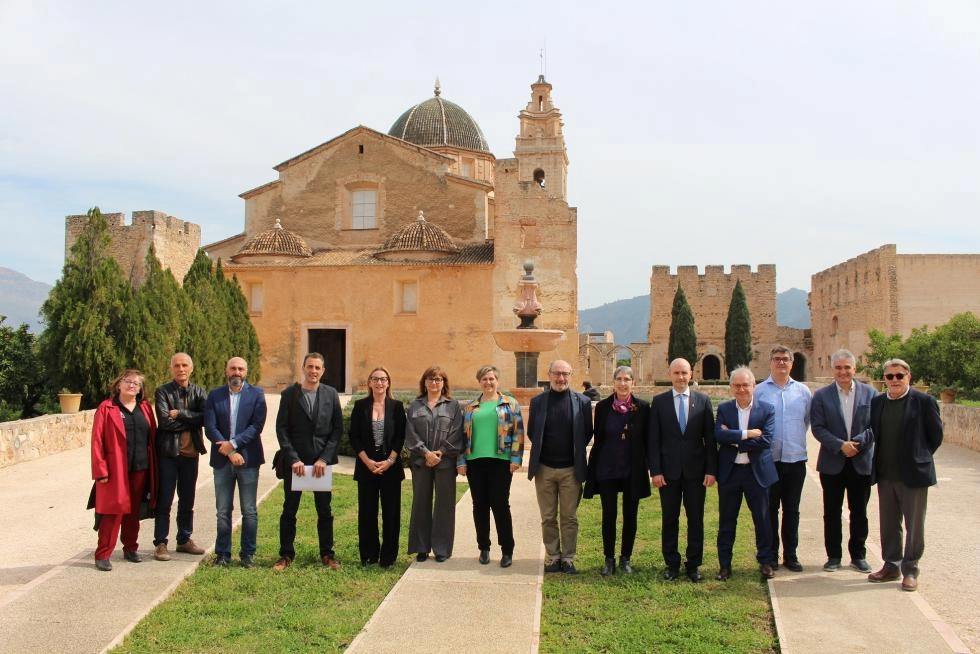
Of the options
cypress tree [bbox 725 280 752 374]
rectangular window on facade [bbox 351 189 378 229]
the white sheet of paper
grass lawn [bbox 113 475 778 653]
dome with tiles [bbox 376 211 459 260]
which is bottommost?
grass lawn [bbox 113 475 778 653]

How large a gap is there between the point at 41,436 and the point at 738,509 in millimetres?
11239

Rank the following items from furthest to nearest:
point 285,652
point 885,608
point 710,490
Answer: point 710,490 → point 885,608 → point 285,652

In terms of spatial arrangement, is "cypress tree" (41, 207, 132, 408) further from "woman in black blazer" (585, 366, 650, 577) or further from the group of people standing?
"woman in black blazer" (585, 366, 650, 577)

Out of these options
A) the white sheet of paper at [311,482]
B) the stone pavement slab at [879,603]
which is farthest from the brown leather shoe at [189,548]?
the stone pavement slab at [879,603]

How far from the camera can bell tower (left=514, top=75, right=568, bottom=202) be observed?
39.7 meters

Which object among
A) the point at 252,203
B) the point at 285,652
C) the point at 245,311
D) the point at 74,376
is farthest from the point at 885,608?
the point at 252,203

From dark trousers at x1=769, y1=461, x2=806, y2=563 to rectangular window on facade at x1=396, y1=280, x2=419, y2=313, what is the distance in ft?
67.3

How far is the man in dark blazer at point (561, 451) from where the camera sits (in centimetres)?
662

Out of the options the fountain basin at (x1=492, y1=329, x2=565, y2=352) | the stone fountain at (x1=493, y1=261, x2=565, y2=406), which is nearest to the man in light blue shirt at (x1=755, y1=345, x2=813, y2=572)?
the stone fountain at (x1=493, y1=261, x2=565, y2=406)

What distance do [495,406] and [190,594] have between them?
8.93ft

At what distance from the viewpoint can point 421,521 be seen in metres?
6.98

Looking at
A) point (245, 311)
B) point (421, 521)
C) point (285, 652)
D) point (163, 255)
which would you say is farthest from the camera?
point (163, 255)

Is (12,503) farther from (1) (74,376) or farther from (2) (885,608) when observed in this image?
(2) (885,608)

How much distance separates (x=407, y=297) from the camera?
26.8 m
